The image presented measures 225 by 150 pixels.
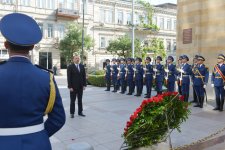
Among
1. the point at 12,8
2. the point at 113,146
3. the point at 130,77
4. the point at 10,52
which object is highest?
the point at 12,8

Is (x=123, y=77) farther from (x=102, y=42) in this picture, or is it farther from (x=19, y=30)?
(x=102, y=42)

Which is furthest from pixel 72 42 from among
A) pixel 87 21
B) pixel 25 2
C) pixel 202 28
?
pixel 202 28

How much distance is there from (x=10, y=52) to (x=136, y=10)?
42295mm

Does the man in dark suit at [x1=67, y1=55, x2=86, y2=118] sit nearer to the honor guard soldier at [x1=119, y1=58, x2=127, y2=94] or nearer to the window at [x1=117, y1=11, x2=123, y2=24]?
the honor guard soldier at [x1=119, y1=58, x2=127, y2=94]

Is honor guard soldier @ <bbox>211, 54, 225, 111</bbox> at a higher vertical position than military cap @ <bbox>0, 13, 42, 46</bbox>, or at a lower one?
lower

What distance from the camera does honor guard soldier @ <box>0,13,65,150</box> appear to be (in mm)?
1985

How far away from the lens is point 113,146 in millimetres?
5203

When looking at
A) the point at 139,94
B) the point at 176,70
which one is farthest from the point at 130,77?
the point at 176,70

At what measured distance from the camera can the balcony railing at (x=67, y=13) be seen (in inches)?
1401

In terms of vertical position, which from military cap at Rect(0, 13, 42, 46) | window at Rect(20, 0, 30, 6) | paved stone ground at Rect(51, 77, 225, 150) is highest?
window at Rect(20, 0, 30, 6)

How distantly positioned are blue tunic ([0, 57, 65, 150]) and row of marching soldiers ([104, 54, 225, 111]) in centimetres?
782

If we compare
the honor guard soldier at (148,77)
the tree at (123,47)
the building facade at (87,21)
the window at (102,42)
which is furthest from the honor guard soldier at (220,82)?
the window at (102,42)

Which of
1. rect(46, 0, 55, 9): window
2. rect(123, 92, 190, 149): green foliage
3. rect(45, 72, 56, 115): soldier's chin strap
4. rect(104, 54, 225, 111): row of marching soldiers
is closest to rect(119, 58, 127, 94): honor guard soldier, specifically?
rect(104, 54, 225, 111): row of marching soldiers

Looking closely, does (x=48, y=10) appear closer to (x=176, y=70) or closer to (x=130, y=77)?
(x=130, y=77)
